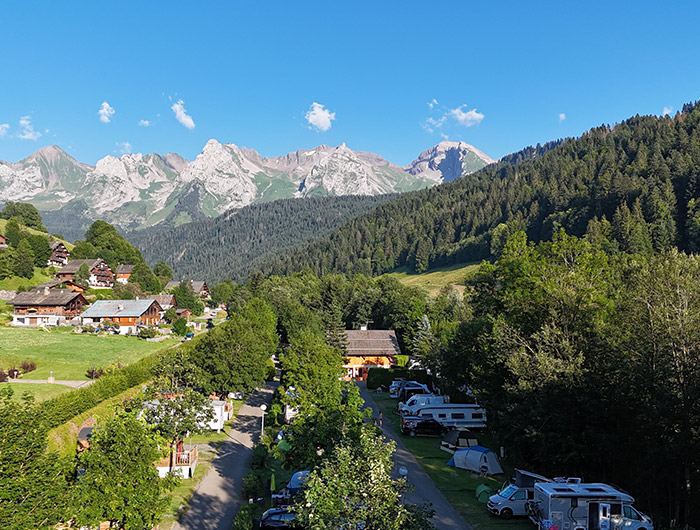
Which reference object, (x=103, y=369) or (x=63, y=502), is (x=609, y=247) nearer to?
(x=103, y=369)

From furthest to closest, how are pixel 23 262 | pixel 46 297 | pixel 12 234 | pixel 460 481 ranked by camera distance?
pixel 12 234 < pixel 23 262 < pixel 46 297 < pixel 460 481

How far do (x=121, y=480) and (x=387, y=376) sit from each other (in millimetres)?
44245

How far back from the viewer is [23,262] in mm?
101312

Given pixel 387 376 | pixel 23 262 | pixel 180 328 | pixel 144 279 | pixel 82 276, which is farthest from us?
pixel 144 279

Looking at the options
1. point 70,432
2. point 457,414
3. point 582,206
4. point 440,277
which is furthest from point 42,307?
point 582,206

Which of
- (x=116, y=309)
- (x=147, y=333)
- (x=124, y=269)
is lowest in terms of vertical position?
(x=147, y=333)

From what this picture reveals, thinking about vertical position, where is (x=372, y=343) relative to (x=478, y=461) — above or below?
above

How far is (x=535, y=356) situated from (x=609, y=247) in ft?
293

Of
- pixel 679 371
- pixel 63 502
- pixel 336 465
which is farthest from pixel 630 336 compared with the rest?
pixel 63 502

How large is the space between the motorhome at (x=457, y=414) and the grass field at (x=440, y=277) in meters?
90.2

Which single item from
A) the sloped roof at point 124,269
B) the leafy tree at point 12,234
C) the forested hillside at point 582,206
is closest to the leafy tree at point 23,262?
the leafy tree at point 12,234

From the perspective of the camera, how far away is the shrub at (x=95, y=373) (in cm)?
5028

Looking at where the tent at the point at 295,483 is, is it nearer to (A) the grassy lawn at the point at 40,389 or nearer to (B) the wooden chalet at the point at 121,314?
(A) the grassy lawn at the point at 40,389

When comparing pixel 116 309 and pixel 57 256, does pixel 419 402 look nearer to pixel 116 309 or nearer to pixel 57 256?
pixel 116 309
